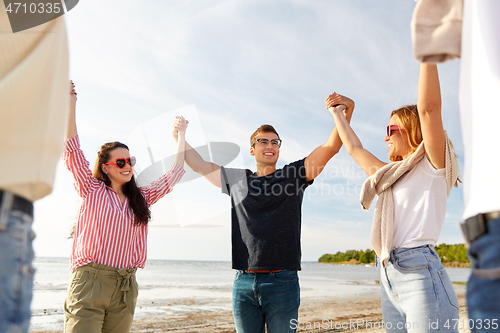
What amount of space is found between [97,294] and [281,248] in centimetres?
173

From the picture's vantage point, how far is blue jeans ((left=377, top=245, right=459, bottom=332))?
249 cm

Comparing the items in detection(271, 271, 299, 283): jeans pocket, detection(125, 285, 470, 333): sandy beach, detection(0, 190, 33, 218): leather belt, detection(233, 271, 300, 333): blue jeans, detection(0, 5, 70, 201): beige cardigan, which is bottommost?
detection(125, 285, 470, 333): sandy beach

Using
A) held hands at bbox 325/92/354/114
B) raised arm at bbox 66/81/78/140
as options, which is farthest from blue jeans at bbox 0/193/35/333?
held hands at bbox 325/92/354/114

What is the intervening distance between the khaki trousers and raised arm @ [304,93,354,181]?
2.08m

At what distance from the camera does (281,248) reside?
11.9ft

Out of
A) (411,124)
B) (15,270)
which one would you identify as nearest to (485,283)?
(15,270)

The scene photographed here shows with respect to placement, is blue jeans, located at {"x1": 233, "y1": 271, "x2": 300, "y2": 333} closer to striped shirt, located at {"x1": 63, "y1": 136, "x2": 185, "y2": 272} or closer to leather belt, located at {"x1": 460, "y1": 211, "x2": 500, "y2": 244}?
striped shirt, located at {"x1": 63, "y1": 136, "x2": 185, "y2": 272}

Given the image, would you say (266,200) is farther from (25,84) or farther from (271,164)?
(25,84)

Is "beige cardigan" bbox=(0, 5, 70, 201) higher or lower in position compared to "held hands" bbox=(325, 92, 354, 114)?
lower

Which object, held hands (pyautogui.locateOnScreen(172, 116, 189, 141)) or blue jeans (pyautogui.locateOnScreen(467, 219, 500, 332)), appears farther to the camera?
held hands (pyautogui.locateOnScreen(172, 116, 189, 141))

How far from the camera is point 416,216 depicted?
285 centimetres

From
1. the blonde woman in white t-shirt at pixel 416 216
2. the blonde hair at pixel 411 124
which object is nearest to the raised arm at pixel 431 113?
the blonde woman in white t-shirt at pixel 416 216

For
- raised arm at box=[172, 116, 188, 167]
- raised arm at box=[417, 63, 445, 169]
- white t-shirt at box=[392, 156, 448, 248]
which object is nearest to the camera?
raised arm at box=[417, 63, 445, 169]

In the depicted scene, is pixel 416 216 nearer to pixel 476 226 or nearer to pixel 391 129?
pixel 391 129
